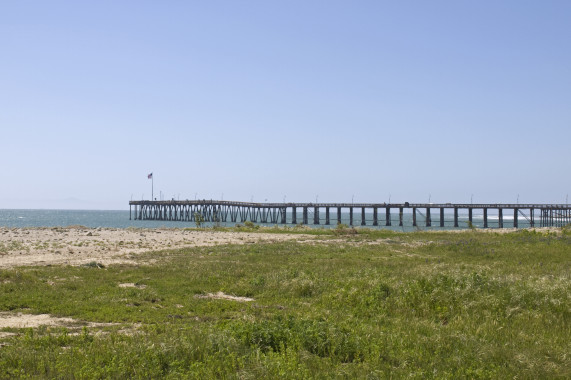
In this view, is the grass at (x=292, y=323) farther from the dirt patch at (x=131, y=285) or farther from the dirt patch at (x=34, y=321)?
the dirt patch at (x=34, y=321)

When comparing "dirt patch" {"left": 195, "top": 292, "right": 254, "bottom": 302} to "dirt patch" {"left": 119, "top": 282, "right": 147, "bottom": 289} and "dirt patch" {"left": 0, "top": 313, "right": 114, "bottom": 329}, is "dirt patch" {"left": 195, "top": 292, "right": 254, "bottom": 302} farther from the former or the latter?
"dirt patch" {"left": 0, "top": 313, "right": 114, "bottom": 329}

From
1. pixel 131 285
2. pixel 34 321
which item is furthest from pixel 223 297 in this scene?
pixel 34 321

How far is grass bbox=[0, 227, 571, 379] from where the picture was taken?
→ 25.8 feet

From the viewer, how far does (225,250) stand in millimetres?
29391

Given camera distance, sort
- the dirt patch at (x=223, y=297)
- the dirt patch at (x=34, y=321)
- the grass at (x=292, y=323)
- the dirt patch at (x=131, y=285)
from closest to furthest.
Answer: the grass at (x=292, y=323) → the dirt patch at (x=34, y=321) → the dirt patch at (x=223, y=297) → the dirt patch at (x=131, y=285)

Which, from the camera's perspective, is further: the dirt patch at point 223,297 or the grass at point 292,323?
the dirt patch at point 223,297

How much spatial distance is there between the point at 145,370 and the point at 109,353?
1.00m

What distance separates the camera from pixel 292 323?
32.6ft

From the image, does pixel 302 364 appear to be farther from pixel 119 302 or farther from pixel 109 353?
pixel 119 302

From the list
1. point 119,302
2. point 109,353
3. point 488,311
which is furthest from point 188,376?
point 488,311

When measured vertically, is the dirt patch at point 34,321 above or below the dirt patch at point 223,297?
above

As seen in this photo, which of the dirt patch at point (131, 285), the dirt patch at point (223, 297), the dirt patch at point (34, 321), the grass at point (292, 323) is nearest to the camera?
the grass at point (292, 323)

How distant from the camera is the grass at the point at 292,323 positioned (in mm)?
7859

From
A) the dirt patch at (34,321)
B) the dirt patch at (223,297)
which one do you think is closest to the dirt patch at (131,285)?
the dirt patch at (223,297)
